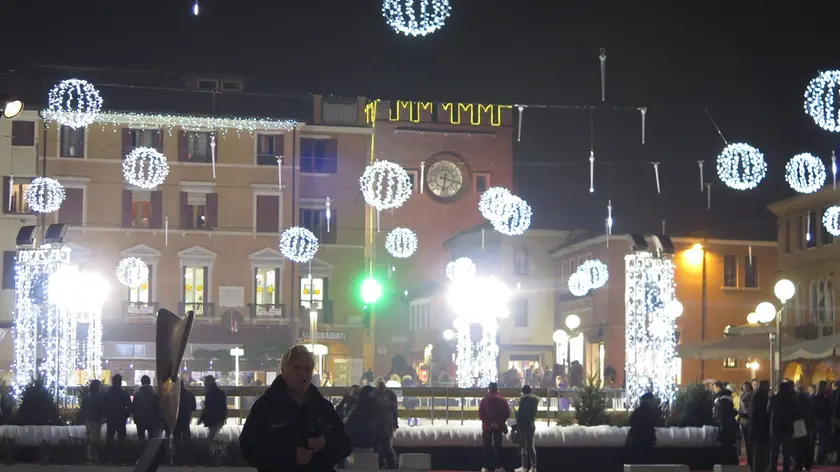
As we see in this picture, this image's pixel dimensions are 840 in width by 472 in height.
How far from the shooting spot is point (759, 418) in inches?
792

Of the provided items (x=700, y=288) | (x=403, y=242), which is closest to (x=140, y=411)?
(x=403, y=242)

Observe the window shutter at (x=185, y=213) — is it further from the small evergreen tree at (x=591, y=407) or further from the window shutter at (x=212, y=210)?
the small evergreen tree at (x=591, y=407)

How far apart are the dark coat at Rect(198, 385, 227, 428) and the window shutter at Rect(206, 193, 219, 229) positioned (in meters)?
34.3

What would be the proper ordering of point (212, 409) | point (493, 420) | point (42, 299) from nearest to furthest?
point (212, 409), point (493, 420), point (42, 299)

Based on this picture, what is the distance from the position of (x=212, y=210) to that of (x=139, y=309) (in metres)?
5.08

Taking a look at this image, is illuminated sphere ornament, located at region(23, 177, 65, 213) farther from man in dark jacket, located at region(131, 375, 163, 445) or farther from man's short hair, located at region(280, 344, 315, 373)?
man's short hair, located at region(280, 344, 315, 373)

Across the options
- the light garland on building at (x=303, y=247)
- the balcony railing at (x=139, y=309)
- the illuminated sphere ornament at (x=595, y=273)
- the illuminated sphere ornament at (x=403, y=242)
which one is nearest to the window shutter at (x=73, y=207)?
the balcony railing at (x=139, y=309)

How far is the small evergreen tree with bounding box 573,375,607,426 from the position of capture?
82.5ft

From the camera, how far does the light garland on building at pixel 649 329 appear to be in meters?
25.0

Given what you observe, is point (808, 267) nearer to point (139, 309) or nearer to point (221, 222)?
point (221, 222)

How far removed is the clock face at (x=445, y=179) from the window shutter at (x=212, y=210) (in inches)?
497

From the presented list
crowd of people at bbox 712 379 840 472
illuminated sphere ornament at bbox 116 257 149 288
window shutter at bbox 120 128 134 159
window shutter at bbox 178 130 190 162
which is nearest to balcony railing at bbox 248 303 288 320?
illuminated sphere ornament at bbox 116 257 149 288

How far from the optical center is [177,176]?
55719 mm

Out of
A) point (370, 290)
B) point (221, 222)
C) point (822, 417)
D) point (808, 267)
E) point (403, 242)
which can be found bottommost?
point (822, 417)
